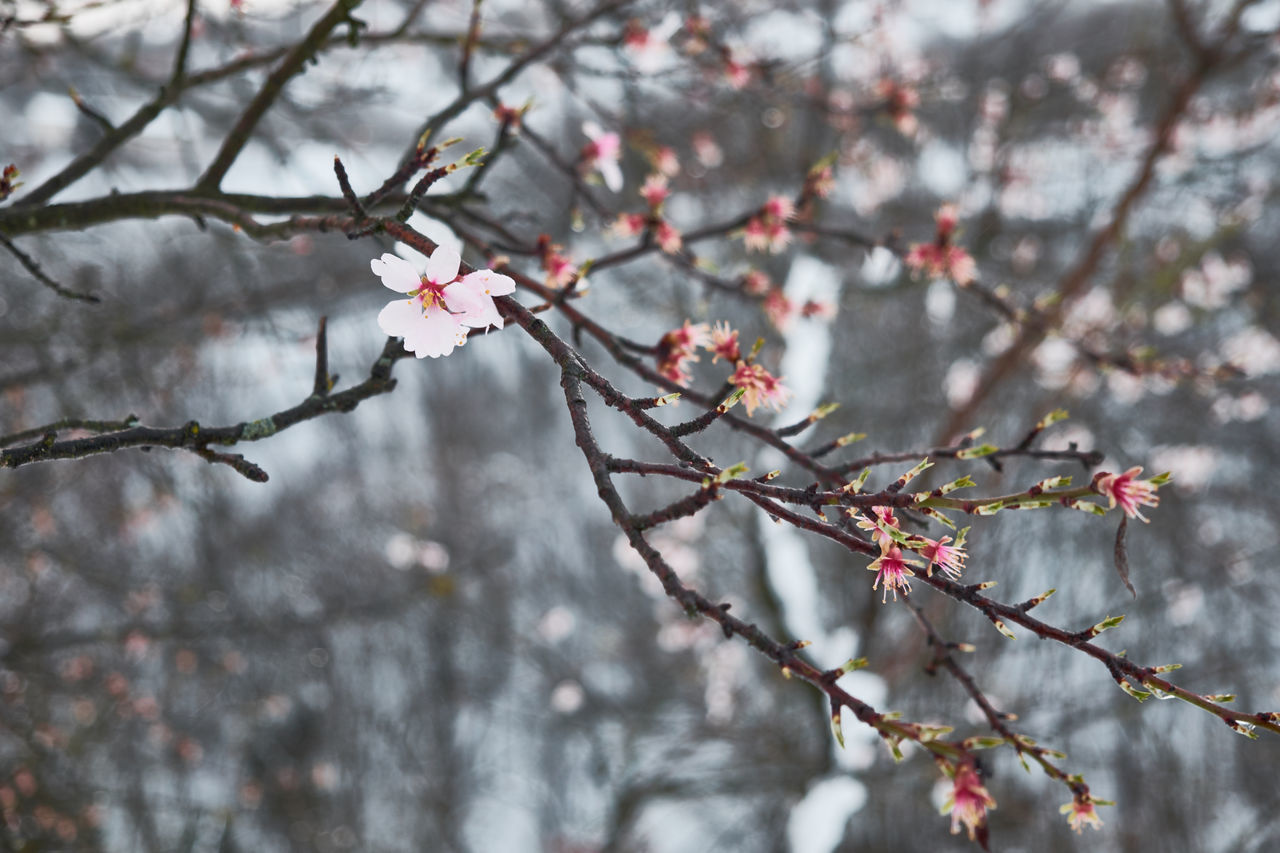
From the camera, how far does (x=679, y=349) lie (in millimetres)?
1692

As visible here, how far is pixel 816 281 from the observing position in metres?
4.51

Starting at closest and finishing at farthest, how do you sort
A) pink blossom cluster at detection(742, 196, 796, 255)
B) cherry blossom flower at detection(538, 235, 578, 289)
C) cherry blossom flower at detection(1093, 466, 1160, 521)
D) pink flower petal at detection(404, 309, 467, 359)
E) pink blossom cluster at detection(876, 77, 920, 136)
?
cherry blossom flower at detection(1093, 466, 1160, 521) < pink flower petal at detection(404, 309, 467, 359) < cherry blossom flower at detection(538, 235, 578, 289) < pink blossom cluster at detection(742, 196, 796, 255) < pink blossom cluster at detection(876, 77, 920, 136)

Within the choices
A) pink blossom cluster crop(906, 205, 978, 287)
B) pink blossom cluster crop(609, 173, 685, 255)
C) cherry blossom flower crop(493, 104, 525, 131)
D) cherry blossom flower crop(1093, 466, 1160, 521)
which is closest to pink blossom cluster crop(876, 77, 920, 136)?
pink blossom cluster crop(906, 205, 978, 287)

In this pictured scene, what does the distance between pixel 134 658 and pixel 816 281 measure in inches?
222

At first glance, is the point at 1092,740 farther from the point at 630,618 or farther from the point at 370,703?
the point at 370,703

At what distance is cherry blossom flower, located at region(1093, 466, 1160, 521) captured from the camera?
105 cm

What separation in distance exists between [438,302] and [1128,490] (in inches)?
38.6

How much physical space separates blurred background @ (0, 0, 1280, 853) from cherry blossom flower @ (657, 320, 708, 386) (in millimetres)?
1102

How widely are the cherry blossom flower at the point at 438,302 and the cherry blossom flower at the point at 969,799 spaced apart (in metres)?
0.95

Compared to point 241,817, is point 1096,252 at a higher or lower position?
higher

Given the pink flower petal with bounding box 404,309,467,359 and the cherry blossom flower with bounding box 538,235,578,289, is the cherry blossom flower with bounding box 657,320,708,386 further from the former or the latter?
the pink flower petal with bounding box 404,309,467,359

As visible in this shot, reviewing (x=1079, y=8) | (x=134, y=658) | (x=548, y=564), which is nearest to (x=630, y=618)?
(x=548, y=564)

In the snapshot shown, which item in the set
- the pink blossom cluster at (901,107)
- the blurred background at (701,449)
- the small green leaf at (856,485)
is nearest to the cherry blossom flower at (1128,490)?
the small green leaf at (856,485)

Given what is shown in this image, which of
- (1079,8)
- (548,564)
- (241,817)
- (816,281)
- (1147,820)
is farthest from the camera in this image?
(548,564)
